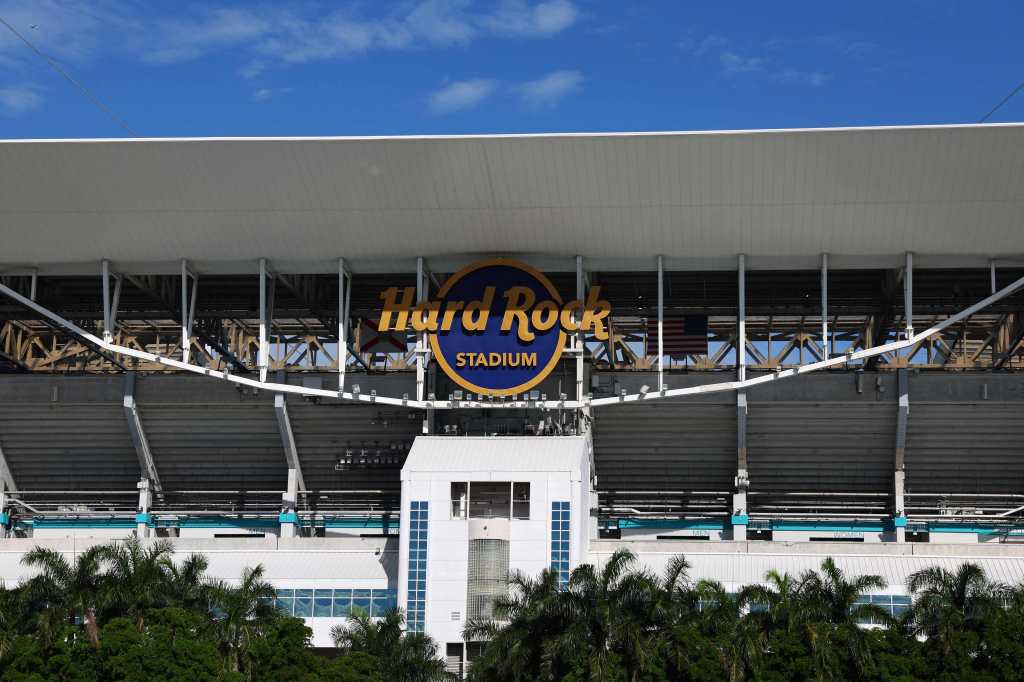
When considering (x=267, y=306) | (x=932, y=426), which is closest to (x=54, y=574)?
(x=267, y=306)

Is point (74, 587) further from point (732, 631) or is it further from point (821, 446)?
point (821, 446)

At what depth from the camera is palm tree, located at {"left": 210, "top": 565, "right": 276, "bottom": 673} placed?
60.4 metres

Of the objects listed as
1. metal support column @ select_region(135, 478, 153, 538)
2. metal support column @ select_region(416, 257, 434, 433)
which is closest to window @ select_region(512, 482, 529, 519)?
metal support column @ select_region(416, 257, 434, 433)

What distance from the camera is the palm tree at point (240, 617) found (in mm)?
60375

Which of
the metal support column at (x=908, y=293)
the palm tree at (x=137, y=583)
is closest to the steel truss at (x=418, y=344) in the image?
the metal support column at (x=908, y=293)

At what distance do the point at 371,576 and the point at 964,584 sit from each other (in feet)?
98.5

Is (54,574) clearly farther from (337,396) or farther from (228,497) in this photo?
(228,497)

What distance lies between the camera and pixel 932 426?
274ft

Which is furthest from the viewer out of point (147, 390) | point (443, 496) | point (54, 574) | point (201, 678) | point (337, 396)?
point (147, 390)

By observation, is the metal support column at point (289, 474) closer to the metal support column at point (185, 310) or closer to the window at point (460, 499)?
the metal support column at point (185, 310)

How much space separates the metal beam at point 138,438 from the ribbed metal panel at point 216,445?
0.34 m

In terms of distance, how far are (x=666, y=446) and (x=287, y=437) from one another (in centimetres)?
1996


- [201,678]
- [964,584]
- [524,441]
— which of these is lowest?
[201,678]

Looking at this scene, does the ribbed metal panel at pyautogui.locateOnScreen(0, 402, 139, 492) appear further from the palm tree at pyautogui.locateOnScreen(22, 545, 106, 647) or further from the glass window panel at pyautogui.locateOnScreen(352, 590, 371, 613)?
the palm tree at pyautogui.locateOnScreen(22, 545, 106, 647)
